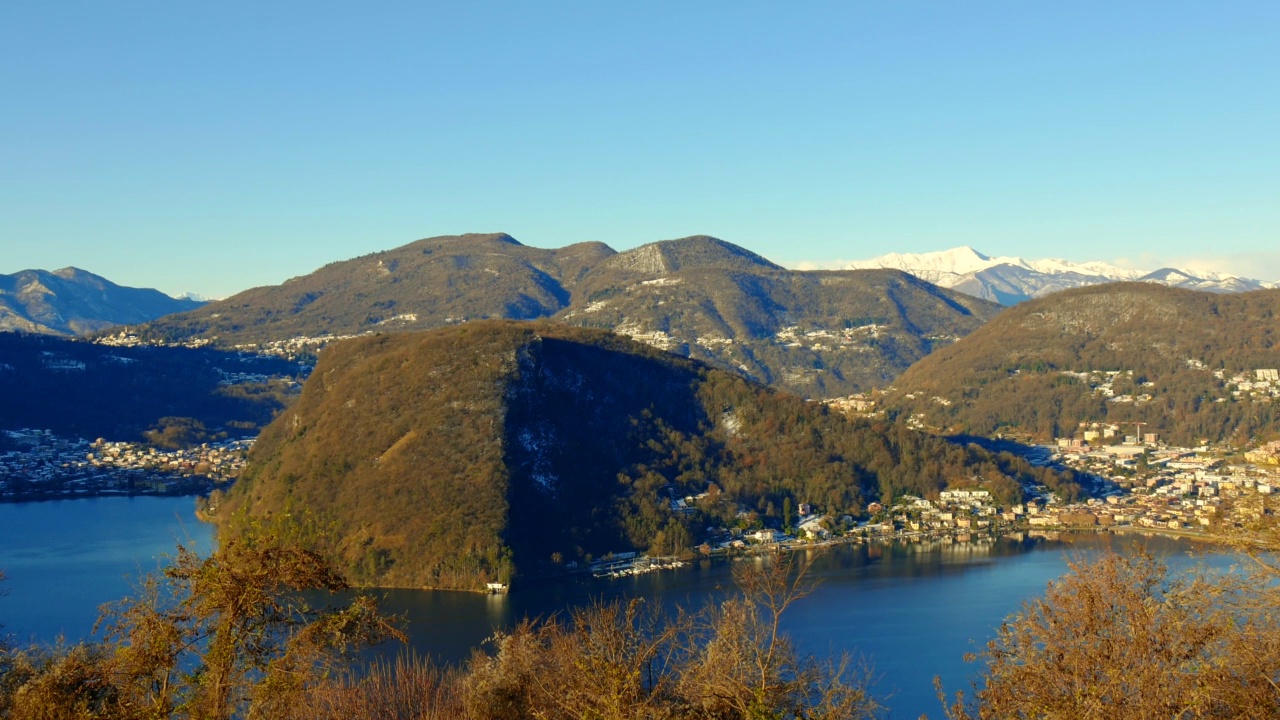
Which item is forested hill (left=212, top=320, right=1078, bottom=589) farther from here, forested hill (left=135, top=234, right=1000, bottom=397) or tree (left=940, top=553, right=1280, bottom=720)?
forested hill (left=135, top=234, right=1000, bottom=397)

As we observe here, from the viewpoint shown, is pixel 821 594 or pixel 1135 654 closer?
pixel 1135 654

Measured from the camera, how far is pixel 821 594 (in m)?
43.0

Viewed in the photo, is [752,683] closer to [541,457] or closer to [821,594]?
[821,594]

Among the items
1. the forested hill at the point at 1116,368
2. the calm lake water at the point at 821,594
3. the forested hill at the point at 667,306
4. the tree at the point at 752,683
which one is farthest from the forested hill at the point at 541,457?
the forested hill at the point at 667,306

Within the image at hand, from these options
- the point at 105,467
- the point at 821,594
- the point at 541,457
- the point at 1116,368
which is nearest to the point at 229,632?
the point at 821,594

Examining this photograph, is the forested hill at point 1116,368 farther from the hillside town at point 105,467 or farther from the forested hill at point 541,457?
the hillside town at point 105,467

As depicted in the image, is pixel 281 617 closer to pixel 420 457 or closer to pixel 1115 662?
pixel 1115 662

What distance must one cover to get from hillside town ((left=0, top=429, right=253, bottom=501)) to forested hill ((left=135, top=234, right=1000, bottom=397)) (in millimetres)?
60644

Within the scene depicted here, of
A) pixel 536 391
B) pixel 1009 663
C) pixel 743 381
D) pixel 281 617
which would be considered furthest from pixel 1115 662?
pixel 743 381

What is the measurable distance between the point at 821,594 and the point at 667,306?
111 m

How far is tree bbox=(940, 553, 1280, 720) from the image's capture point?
9852 mm

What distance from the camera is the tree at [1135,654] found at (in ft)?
32.3

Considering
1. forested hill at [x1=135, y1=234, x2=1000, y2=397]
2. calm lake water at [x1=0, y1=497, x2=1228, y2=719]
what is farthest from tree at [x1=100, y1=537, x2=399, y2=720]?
forested hill at [x1=135, y1=234, x2=1000, y2=397]

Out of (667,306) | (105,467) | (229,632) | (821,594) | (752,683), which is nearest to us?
(229,632)
